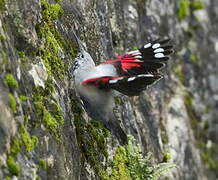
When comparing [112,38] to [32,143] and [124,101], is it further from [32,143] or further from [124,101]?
[32,143]

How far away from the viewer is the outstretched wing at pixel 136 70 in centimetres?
504

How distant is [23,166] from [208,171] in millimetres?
7955

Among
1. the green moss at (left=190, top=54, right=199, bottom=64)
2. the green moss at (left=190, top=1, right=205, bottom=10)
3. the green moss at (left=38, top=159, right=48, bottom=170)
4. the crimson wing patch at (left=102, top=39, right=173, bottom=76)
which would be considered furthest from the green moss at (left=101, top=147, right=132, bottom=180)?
the green moss at (left=190, top=1, right=205, bottom=10)

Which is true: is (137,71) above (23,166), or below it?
above

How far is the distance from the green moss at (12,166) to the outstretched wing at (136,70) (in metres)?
→ 1.35

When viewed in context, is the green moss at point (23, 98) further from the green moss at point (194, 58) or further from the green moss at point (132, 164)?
the green moss at point (194, 58)

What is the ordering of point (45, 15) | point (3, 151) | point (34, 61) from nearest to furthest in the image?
point (3, 151) < point (34, 61) < point (45, 15)

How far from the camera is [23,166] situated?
167 inches

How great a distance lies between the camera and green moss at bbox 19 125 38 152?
4.29m

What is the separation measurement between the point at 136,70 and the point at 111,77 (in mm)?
791

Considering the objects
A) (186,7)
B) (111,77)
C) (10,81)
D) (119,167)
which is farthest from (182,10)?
(10,81)

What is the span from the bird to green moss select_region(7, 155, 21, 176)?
135 cm

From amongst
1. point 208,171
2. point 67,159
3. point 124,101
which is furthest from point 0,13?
point 208,171

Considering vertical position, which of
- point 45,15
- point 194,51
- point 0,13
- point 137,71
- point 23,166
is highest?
point 194,51
